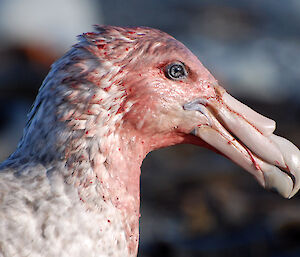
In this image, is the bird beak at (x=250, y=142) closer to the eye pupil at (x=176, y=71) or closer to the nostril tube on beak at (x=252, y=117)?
the nostril tube on beak at (x=252, y=117)

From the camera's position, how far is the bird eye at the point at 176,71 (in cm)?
252

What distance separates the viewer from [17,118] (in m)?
9.15

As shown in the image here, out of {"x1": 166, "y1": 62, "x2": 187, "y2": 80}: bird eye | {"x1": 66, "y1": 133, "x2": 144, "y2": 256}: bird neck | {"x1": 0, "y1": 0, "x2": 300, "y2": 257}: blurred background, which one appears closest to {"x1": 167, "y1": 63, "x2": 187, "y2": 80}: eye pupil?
{"x1": 166, "y1": 62, "x2": 187, "y2": 80}: bird eye

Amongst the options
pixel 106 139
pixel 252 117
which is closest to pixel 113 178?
pixel 106 139

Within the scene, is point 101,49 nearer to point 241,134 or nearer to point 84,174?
point 84,174

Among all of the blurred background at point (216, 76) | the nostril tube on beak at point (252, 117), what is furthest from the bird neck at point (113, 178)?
the blurred background at point (216, 76)

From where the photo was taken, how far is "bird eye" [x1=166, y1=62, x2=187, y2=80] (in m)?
2.52

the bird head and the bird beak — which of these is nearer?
the bird head

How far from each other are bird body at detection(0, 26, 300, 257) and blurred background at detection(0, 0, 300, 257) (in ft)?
12.7

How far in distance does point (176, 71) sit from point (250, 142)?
1.36 ft

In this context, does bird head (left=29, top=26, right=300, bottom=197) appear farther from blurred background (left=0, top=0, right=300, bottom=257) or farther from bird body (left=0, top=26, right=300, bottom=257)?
blurred background (left=0, top=0, right=300, bottom=257)

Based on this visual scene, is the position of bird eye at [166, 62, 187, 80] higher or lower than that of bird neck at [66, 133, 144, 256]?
higher

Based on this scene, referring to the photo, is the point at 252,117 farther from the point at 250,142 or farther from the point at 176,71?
the point at 176,71

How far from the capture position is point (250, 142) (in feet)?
8.40
